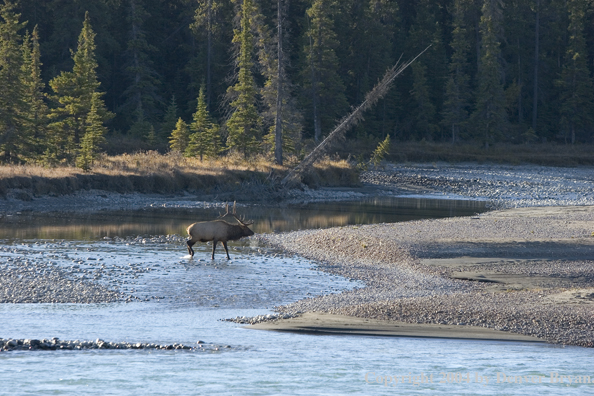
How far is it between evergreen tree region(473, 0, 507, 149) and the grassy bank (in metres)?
32.4

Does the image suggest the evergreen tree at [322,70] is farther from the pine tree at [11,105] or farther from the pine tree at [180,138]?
the pine tree at [11,105]

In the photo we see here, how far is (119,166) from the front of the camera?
133ft

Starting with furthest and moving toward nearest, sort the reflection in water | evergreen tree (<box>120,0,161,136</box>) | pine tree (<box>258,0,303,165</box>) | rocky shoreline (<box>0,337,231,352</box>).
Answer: evergreen tree (<box>120,0,161,136</box>) < pine tree (<box>258,0,303,165</box>) < the reflection in water < rocky shoreline (<box>0,337,231,352</box>)

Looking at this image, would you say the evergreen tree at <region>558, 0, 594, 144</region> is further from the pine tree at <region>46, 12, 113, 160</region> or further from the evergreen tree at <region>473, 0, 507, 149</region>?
the pine tree at <region>46, 12, 113, 160</region>

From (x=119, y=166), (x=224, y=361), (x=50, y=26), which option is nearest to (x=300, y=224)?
(x=119, y=166)

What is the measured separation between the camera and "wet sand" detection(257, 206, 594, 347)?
511 inches

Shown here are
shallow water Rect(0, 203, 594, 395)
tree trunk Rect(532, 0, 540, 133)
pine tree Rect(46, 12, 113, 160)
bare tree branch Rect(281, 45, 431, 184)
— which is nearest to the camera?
shallow water Rect(0, 203, 594, 395)

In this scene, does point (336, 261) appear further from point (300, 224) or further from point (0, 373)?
point (0, 373)

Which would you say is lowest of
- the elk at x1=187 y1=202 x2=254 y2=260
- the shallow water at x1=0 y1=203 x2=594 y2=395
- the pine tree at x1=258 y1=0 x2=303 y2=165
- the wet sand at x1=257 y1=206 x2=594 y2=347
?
the shallow water at x1=0 y1=203 x2=594 y2=395

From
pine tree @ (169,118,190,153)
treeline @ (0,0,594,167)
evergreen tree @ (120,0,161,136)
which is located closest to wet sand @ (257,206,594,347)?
pine tree @ (169,118,190,153)

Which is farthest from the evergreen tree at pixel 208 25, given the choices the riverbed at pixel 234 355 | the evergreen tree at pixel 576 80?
the riverbed at pixel 234 355

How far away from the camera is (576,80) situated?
79312 millimetres

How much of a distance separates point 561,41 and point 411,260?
239ft

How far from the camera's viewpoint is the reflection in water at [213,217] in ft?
83.1
